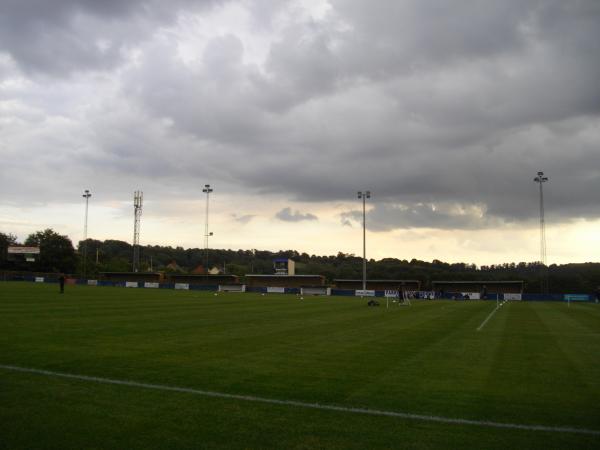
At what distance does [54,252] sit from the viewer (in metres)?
110

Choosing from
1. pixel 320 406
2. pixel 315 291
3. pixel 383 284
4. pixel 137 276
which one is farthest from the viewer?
pixel 137 276

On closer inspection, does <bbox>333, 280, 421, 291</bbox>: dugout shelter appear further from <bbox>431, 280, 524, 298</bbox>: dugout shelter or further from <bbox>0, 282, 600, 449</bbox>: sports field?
<bbox>0, 282, 600, 449</bbox>: sports field

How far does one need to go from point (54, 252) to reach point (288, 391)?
114 metres

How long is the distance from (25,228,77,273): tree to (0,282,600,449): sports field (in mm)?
101597

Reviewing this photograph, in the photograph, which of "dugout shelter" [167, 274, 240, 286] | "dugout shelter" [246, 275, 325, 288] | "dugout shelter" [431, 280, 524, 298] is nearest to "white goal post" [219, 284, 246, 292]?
"dugout shelter" [246, 275, 325, 288]

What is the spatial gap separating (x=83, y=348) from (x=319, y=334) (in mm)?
8246

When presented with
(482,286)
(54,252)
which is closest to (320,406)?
(482,286)

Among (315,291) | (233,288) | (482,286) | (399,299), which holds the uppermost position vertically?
(482,286)

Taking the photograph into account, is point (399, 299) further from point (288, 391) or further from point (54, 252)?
point (54, 252)

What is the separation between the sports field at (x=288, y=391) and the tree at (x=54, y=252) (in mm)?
101597

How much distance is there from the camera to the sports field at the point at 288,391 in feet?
21.8

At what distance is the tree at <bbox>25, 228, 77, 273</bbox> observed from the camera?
10800 centimetres

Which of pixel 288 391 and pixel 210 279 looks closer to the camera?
pixel 288 391

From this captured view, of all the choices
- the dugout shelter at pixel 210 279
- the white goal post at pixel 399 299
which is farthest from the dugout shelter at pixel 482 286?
the dugout shelter at pixel 210 279
